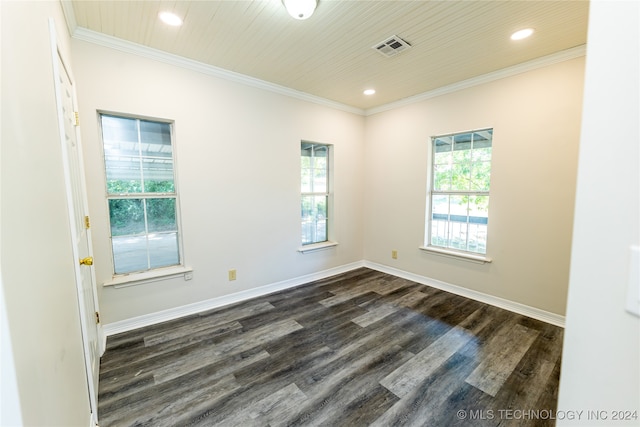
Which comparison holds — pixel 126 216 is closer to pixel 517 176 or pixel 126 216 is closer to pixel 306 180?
pixel 306 180

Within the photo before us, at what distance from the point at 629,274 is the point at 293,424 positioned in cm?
172

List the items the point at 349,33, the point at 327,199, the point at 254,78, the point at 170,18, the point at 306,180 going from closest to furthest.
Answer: the point at 170,18, the point at 349,33, the point at 254,78, the point at 306,180, the point at 327,199

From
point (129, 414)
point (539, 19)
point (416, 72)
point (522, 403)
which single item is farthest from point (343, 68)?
point (129, 414)

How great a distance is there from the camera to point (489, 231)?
3.09 metres

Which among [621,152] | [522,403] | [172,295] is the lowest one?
[522,403]

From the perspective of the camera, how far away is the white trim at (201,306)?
247cm

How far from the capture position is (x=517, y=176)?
2846mm

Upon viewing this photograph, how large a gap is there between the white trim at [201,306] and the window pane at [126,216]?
0.86 meters

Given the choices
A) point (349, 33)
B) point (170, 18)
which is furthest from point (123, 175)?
point (349, 33)

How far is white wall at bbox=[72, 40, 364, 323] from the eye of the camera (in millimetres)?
2299

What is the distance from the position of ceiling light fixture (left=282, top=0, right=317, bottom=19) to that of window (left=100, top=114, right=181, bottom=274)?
1681 millimetres

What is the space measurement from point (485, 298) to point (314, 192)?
2654 mm

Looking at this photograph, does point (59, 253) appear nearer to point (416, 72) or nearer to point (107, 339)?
point (107, 339)

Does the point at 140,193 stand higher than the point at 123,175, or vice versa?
the point at 123,175
